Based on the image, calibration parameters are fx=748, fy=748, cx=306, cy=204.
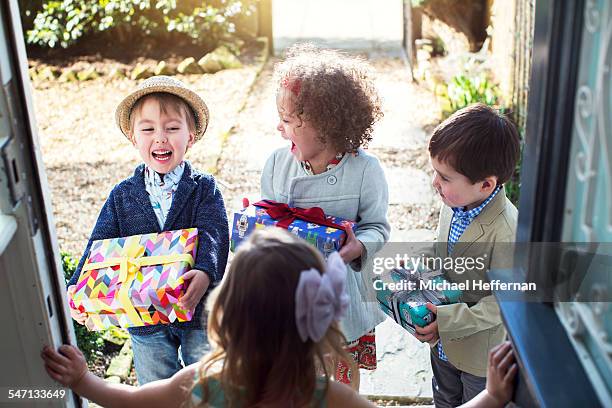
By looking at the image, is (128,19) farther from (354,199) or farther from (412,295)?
(412,295)

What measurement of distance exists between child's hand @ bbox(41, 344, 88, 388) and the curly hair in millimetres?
1055

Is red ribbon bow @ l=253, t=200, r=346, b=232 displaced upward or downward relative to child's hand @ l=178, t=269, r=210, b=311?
upward

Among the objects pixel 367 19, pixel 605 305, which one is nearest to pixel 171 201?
pixel 605 305

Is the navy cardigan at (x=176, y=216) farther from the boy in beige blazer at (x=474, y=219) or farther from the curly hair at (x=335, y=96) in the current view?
the boy in beige blazer at (x=474, y=219)

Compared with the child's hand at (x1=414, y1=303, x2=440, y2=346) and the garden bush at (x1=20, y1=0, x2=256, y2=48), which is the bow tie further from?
the garden bush at (x1=20, y1=0, x2=256, y2=48)

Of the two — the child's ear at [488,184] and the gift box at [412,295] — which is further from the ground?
the child's ear at [488,184]

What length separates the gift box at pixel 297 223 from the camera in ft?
7.75

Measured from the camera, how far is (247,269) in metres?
1.63

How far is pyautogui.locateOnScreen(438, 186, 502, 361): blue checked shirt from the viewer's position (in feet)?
7.97

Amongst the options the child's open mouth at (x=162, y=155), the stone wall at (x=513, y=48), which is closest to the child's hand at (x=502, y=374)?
the child's open mouth at (x=162, y=155)

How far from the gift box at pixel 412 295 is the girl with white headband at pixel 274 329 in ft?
2.17

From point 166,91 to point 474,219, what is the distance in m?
1.13

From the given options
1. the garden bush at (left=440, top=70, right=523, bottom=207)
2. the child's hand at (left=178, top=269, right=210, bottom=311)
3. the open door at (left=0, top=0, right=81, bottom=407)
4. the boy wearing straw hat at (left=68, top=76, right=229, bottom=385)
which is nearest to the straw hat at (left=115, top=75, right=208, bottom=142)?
the boy wearing straw hat at (left=68, top=76, right=229, bottom=385)

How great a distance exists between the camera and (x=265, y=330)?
1629 mm
